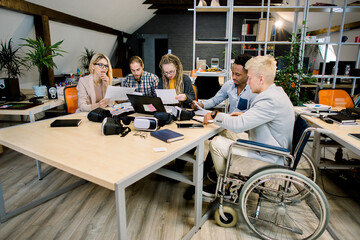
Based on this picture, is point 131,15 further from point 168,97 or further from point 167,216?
point 167,216

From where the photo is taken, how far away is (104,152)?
1.31 m

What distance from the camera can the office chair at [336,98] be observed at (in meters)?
3.03

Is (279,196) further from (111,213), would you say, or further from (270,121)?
(111,213)

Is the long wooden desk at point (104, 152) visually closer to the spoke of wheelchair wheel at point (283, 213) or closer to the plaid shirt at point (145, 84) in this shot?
→ the spoke of wheelchair wheel at point (283, 213)

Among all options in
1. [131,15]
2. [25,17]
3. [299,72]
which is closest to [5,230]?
[25,17]

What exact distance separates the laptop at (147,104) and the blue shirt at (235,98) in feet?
2.70

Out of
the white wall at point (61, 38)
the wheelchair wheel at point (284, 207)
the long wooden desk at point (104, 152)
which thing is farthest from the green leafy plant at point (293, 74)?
the white wall at point (61, 38)

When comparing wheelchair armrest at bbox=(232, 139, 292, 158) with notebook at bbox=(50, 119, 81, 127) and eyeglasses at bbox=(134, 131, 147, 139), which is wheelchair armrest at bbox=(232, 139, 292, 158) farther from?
notebook at bbox=(50, 119, 81, 127)

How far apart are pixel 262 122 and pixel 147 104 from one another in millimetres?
983

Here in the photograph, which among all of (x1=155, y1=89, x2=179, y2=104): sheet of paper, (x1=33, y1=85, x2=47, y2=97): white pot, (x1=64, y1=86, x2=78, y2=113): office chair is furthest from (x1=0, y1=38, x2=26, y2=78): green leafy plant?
(x1=155, y1=89, x2=179, y2=104): sheet of paper

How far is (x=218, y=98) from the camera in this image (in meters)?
2.70

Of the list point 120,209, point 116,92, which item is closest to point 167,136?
point 120,209

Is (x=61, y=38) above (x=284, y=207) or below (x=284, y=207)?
above

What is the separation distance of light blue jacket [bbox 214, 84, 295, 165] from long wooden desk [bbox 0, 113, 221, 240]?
0.28m
